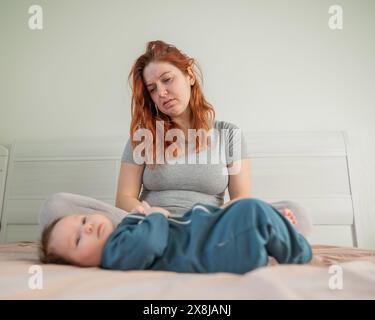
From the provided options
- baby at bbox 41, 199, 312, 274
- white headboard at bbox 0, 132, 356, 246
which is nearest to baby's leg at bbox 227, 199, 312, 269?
baby at bbox 41, 199, 312, 274

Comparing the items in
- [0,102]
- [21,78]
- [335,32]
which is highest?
[335,32]

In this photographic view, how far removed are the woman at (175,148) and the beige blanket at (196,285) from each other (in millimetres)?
583

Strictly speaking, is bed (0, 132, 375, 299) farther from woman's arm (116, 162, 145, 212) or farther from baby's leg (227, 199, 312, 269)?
baby's leg (227, 199, 312, 269)

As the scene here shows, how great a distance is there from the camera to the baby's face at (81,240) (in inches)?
30.4

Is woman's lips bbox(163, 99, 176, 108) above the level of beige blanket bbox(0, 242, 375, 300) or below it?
above

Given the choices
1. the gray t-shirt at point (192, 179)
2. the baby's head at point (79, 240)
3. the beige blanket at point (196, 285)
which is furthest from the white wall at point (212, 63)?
the beige blanket at point (196, 285)

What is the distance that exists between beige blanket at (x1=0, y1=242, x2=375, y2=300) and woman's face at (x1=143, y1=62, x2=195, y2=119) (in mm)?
783

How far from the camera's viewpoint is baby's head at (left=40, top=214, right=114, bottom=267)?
773mm

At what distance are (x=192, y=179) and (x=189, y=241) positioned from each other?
541 millimetres

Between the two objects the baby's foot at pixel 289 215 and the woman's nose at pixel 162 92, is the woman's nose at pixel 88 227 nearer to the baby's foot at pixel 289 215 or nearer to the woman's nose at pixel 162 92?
the baby's foot at pixel 289 215

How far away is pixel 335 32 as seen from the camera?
6.23 ft
